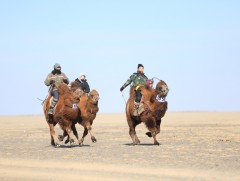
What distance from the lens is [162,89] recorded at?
21.7 meters

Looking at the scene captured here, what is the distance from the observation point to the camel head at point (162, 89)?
2167 cm

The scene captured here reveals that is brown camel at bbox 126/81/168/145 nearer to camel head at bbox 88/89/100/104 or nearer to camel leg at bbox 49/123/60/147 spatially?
camel head at bbox 88/89/100/104

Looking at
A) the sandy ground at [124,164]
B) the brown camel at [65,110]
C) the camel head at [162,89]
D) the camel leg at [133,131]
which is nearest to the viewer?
the sandy ground at [124,164]

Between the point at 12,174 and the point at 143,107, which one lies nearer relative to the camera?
the point at 12,174

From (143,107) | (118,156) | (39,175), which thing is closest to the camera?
(39,175)

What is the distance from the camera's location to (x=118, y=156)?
59.0 ft

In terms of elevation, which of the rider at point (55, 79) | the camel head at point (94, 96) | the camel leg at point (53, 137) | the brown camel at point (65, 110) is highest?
the rider at point (55, 79)

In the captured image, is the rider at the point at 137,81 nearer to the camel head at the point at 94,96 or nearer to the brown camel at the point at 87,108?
the camel head at the point at 94,96

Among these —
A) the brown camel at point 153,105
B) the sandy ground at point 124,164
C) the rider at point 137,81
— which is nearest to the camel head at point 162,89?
the brown camel at point 153,105

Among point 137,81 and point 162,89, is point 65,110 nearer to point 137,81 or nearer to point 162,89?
point 137,81

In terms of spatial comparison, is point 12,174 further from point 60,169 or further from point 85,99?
point 85,99

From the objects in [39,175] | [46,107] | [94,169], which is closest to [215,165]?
[94,169]

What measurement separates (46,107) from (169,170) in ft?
30.7

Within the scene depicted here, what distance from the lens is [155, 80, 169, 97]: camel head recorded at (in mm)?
21672
